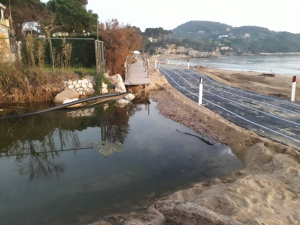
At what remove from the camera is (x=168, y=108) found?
12172mm

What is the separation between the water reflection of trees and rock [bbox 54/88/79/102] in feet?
6.26

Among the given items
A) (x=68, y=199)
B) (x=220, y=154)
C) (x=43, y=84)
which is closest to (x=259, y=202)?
(x=220, y=154)

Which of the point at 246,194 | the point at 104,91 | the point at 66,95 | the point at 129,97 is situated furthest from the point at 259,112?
the point at 66,95

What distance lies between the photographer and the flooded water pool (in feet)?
16.0

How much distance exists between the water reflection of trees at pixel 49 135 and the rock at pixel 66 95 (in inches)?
75.1

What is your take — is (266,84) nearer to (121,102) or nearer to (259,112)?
(259,112)

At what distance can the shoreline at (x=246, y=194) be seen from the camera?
3.42 m

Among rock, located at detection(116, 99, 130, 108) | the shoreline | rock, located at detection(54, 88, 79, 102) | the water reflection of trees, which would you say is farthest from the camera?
rock, located at detection(54, 88, 79, 102)

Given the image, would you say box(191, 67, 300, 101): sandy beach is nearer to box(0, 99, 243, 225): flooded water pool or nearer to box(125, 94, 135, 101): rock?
box(125, 94, 135, 101): rock

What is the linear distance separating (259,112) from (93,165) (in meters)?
6.98

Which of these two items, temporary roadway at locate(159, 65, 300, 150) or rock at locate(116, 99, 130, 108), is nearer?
temporary roadway at locate(159, 65, 300, 150)

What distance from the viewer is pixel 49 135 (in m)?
8.96

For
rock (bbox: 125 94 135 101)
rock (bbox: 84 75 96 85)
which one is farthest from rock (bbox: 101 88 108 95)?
rock (bbox: 125 94 135 101)

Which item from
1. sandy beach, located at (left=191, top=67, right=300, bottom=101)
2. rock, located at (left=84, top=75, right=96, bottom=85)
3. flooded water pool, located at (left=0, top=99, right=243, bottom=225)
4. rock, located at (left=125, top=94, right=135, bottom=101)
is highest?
rock, located at (left=84, top=75, right=96, bottom=85)
